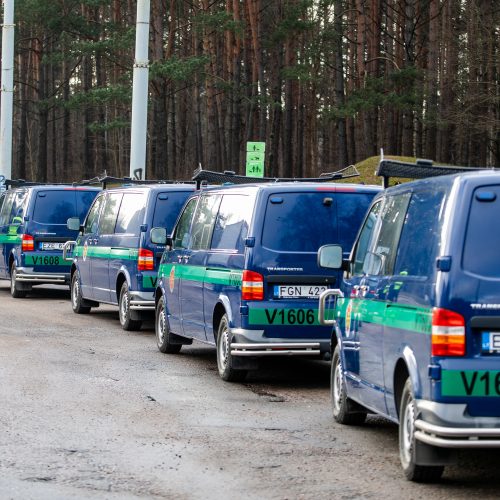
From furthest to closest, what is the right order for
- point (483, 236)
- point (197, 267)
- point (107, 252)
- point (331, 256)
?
point (107, 252) → point (197, 267) → point (331, 256) → point (483, 236)

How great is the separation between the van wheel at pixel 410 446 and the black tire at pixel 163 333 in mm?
7900

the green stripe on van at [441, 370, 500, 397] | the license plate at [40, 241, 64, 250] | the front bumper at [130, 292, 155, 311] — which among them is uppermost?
the green stripe on van at [441, 370, 500, 397]

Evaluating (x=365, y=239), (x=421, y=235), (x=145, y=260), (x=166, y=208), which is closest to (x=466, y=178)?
(x=421, y=235)

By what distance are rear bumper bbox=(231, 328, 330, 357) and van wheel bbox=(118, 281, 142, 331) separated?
20.9 feet

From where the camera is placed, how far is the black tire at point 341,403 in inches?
415

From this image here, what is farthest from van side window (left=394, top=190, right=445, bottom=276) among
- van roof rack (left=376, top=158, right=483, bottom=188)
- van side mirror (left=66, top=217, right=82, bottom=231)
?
van side mirror (left=66, top=217, right=82, bottom=231)

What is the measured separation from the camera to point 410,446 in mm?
8289

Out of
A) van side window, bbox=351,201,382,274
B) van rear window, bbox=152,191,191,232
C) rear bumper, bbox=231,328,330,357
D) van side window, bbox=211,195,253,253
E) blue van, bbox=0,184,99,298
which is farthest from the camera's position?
blue van, bbox=0,184,99,298

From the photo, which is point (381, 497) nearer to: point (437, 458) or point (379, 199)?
point (437, 458)

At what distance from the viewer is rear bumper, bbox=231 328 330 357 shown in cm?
1295

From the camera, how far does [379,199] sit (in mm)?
10031

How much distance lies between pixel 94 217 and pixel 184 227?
6044mm

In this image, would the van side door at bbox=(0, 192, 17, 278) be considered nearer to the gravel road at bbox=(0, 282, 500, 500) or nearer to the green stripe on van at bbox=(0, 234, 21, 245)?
the green stripe on van at bbox=(0, 234, 21, 245)

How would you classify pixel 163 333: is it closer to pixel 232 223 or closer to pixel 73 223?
pixel 232 223
